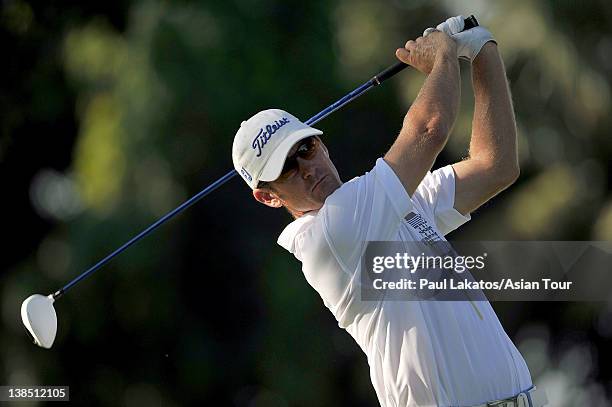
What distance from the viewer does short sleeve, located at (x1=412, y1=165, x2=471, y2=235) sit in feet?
10.7

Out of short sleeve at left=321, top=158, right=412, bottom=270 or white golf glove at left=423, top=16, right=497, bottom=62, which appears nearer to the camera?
short sleeve at left=321, top=158, right=412, bottom=270

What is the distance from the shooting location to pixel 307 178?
311 centimetres

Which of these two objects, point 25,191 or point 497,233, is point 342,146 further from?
point 25,191

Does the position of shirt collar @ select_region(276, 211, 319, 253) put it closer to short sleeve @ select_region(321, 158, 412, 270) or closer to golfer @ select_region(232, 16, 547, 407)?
golfer @ select_region(232, 16, 547, 407)

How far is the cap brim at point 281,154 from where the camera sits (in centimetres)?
304

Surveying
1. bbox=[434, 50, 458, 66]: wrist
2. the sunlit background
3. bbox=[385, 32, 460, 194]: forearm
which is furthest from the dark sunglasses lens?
the sunlit background

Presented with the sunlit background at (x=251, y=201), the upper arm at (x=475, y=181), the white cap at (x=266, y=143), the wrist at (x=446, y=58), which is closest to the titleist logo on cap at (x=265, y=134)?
the white cap at (x=266, y=143)

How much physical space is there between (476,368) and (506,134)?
697 mm

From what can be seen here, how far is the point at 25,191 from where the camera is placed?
29.1ft

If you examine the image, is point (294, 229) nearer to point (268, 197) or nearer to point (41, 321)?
point (268, 197)

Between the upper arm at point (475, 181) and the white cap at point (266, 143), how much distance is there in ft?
1.42

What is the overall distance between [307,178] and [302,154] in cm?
6
